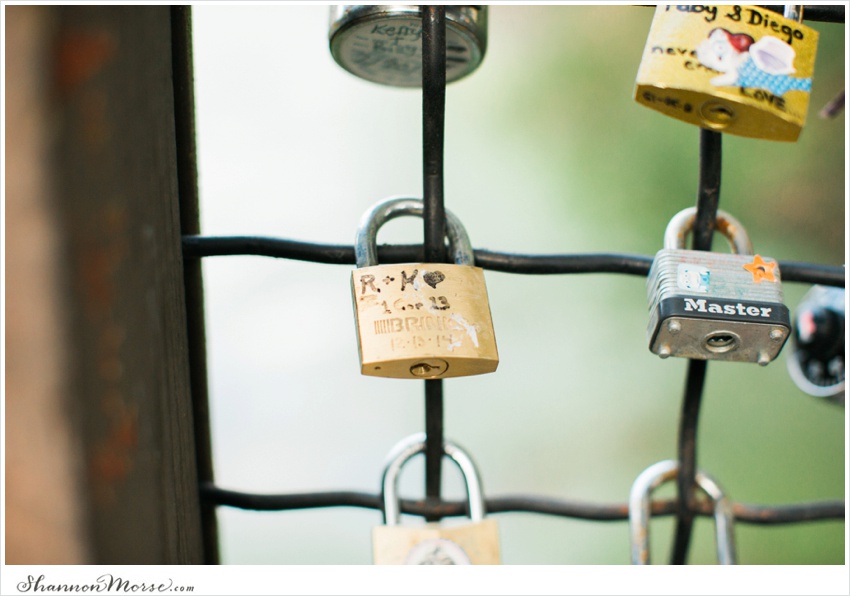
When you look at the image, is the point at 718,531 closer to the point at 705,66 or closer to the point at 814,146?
the point at 705,66

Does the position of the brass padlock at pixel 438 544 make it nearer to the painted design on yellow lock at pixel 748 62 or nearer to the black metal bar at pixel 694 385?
the black metal bar at pixel 694 385

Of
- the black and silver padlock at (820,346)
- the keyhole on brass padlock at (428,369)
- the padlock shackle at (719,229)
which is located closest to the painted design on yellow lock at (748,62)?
the padlock shackle at (719,229)

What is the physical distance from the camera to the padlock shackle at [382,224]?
0.65 m

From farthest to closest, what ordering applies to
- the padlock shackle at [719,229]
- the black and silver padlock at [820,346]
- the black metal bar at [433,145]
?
the black and silver padlock at [820,346] < the padlock shackle at [719,229] < the black metal bar at [433,145]

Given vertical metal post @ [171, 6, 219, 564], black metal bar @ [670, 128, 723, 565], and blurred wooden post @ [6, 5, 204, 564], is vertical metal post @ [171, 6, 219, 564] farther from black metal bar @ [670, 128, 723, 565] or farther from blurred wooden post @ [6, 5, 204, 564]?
black metal bar @ [670, 128, 723, 565]

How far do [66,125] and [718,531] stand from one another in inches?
23.1

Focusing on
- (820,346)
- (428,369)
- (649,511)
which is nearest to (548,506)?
(649,511)

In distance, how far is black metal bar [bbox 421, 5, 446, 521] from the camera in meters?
0.58

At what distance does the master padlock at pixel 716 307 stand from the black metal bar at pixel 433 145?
161mm

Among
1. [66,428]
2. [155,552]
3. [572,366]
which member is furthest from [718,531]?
[572,366]

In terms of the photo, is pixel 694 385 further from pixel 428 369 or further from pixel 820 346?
pixel 820 346

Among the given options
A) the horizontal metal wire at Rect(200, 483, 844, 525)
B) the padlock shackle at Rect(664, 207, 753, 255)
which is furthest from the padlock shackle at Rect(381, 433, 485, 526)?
the padlock shackle at Rect(664, 207, 753, 255)

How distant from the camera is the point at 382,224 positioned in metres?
0.66

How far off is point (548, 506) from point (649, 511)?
0.08 meters
